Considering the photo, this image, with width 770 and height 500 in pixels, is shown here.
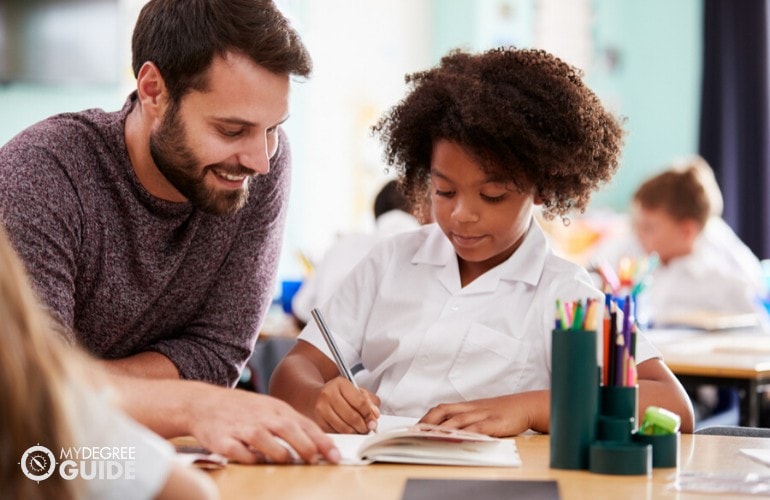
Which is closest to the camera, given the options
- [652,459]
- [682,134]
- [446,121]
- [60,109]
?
[652,459]

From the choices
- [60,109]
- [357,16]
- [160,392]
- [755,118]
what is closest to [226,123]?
[160,392]

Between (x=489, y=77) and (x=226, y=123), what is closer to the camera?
(x=226, y=123)

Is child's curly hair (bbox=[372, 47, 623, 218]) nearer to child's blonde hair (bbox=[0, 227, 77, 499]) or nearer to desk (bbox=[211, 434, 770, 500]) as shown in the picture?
desk (bbox=[211, 434, 770, 500])

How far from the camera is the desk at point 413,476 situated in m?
1.22

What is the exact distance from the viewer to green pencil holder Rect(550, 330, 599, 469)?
1.34 meters

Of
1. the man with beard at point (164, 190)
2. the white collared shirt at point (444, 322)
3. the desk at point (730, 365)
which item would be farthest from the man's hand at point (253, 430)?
the desk at point (730, 365)

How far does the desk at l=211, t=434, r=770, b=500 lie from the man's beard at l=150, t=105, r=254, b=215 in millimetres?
554

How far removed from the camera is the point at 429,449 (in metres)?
1.39

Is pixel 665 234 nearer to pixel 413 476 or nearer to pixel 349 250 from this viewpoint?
pixel 349 250

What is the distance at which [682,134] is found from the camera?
23.3ft

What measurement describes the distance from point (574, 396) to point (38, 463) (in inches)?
27.3

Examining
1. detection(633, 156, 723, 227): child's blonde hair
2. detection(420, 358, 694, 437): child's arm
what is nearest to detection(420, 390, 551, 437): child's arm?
detection(420, 358, 694, 437): child's arm

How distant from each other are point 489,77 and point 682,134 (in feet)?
18.3

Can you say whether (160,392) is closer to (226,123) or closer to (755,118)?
(226,123)
